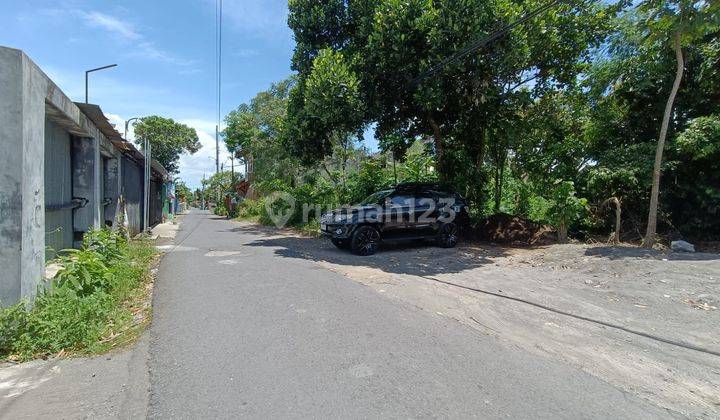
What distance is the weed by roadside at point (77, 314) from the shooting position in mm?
4168

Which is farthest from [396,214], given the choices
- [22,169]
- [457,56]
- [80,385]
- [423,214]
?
[80,385]

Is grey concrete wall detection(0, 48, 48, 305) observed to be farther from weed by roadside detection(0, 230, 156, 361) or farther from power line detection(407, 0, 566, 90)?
power line detection(407, 0, 566, 90)

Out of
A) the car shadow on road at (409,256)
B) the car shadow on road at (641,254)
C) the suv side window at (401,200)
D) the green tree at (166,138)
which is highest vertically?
the green tree at (166,138)

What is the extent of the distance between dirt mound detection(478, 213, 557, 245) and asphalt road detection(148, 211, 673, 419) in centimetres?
775

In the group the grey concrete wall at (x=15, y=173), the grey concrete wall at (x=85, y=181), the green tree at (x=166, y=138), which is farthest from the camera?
the green tree at (x=166, y=138)

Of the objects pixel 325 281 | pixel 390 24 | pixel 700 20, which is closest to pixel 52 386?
pixel 325 281

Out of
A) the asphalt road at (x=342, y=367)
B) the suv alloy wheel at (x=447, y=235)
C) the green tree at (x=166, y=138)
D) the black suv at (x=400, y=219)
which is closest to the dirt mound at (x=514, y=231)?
the black suv at (x=400, y=219)

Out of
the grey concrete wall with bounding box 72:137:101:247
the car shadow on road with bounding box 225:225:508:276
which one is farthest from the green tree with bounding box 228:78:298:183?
the grey concrete wall with bounding box 72:137:101:247

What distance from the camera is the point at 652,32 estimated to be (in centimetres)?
876

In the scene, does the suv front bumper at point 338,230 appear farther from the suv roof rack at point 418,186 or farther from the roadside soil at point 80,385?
the roadside soil at point 80,385

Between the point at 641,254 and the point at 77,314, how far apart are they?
9.88m

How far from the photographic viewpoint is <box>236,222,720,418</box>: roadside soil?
398 cm

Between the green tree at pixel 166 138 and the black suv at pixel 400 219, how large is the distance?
1565 inches

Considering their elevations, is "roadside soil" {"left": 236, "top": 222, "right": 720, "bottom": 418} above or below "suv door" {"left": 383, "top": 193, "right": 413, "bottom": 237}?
below
